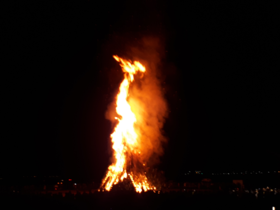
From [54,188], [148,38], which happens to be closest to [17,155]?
[54,188]

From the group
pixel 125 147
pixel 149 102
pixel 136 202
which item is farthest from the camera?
pixel 149 102

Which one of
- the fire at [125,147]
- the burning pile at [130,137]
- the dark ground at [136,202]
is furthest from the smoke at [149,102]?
the dark ground at [136,202]

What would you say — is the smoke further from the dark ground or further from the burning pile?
the dark ground

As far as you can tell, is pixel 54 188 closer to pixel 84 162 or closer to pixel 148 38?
pixel 148 38

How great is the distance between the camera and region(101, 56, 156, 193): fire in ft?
54.3

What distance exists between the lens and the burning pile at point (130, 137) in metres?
16.6

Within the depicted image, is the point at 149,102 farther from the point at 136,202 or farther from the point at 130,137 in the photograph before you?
the point at 136,202

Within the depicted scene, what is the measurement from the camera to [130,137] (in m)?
16.7

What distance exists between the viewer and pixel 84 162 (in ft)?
113

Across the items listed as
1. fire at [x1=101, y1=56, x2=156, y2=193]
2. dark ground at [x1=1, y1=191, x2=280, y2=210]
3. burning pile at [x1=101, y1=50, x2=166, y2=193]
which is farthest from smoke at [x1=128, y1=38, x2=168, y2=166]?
dark ground at [x1=1, y1=191, x2=280, y2=210]

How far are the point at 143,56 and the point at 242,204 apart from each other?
877cm

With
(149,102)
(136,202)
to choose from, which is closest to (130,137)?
(149,102)

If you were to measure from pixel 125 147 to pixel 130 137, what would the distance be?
555 millimetres

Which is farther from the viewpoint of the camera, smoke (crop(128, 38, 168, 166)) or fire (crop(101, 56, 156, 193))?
smoke (crop(128, 38, 168, 166))
